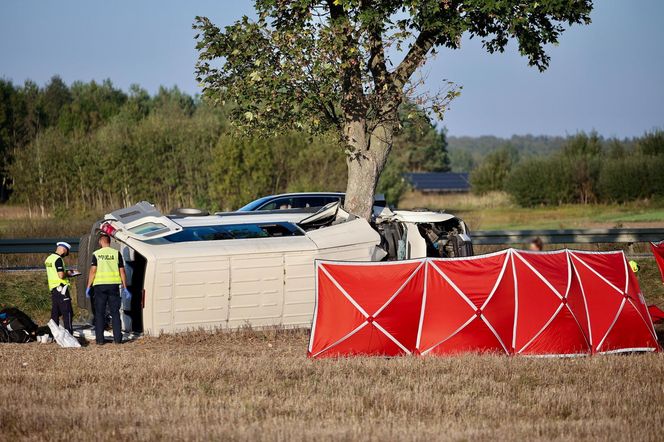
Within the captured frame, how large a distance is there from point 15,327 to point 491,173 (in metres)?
65.4

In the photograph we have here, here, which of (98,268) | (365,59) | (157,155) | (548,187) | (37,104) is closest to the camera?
(98,268)

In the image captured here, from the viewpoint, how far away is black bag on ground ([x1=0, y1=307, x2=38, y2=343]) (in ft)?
51.4

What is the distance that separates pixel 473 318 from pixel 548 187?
167 feet

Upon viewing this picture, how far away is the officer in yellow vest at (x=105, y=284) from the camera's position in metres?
15.1

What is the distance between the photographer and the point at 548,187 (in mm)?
→ 63312

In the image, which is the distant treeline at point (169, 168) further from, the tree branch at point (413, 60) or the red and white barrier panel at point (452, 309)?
the red and white barrier panel at point (452, 309)

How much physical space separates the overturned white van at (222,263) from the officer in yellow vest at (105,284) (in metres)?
0.31

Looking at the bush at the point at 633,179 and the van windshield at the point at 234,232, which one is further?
the bush at the point at 633,179

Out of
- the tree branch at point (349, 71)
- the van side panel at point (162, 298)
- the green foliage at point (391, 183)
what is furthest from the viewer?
the green foliage at point (391, 183)

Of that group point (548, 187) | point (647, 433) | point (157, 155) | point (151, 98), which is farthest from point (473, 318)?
point (151, 98)

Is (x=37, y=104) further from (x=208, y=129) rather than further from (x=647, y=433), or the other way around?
(x=647, y=433)

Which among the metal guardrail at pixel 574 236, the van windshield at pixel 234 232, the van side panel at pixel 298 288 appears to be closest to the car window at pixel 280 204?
the metal guardrail at pixel 574 236

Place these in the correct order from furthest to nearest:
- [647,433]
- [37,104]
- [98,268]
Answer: [37,104] → [98,268] → [647,433]

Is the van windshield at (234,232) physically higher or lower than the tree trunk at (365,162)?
lower
